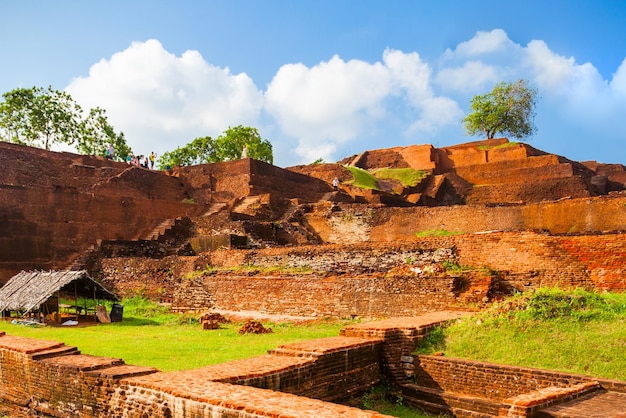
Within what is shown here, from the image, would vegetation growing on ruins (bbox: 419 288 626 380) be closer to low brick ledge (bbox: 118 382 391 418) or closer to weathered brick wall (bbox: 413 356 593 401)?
weathered brick wall (bbox: 413 356 593 401)

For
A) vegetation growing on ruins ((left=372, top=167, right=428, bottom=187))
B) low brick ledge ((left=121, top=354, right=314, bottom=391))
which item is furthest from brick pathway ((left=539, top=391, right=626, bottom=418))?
vegetation growing on ruins ((left=372, top=167, right=428, bottom=187))

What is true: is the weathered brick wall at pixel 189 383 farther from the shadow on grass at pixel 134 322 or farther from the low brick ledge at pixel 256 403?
the shadow on grass at pixel 134 322

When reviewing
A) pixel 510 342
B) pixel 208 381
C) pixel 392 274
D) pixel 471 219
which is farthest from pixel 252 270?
pixel 208 381

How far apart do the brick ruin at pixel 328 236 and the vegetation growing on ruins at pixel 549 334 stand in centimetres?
67

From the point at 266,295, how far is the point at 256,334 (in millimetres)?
2703

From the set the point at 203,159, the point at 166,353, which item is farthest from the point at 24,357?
the point at 203,159

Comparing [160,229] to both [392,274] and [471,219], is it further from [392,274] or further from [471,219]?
[392,274]

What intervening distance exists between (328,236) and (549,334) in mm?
12889

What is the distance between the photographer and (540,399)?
5.33 m

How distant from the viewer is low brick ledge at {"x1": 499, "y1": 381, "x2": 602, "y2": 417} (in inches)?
204

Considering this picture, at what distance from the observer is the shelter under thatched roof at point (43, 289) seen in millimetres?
12781

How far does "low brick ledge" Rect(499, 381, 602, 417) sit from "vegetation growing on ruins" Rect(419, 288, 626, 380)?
32.4 inches

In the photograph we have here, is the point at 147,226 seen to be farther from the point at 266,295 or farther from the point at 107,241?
the point at 266,295

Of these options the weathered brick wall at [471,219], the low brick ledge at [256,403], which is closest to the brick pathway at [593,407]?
the low brick ledge at [256,403]
